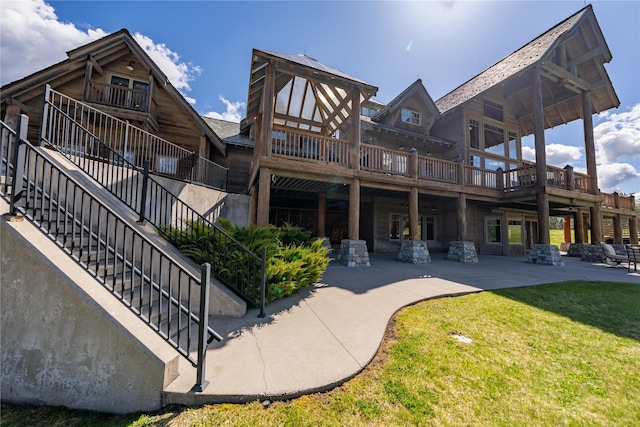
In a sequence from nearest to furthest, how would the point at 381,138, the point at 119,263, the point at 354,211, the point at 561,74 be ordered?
the point at 119,263
the point at 354,211
the point at 561,74
the point at 381,138

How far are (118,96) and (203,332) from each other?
1468cm

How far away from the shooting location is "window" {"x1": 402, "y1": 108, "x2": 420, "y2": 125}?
50.6 feet

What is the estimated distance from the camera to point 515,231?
16000 mm

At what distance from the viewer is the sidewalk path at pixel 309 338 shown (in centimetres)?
262

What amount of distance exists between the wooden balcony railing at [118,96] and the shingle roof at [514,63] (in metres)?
17.2

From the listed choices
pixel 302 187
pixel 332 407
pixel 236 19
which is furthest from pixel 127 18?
pixel 332 407

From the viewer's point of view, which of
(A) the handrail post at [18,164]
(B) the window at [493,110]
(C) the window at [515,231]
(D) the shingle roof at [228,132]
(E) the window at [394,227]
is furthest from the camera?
(B) the window at [493,110]

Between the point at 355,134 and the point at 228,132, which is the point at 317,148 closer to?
the point at 355,134

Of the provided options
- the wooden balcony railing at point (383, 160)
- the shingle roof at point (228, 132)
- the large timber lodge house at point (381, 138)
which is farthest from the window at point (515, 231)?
the shingle roof at point (228, 132)

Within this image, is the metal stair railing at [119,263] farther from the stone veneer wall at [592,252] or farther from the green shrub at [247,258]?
the stone veneer wall at [592,252]

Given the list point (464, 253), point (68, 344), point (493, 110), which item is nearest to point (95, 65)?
point (68, 344)

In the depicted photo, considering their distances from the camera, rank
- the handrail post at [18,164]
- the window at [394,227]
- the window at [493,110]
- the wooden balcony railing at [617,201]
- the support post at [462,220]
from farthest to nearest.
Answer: the wooden balcony railing at [617,201] < the window at [493,110] < the window at [394,227] < the support post at [462,220] < the handrail post at [18,164]

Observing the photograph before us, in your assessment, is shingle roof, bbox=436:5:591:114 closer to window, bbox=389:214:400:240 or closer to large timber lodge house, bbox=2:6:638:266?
large timber lodge house, bbox=2:6:638:266

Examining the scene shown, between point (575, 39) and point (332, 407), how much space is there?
22.6 meters
